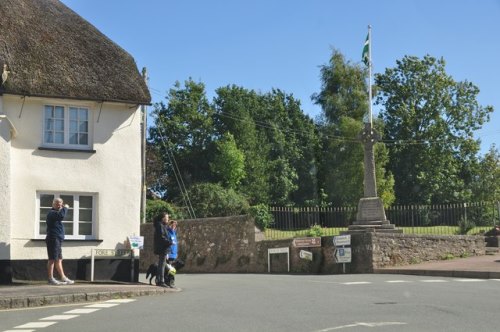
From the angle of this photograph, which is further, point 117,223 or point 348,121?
point 348,121

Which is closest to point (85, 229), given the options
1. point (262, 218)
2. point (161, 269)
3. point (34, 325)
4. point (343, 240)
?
point (161, 269)

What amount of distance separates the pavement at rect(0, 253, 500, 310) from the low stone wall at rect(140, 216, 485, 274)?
5.53 ft

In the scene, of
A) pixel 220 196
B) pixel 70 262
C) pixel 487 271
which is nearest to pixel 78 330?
pixel 70 262

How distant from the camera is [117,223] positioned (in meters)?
17.2

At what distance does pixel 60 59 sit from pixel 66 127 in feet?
5.89

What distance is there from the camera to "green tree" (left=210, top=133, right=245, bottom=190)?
4944 cm

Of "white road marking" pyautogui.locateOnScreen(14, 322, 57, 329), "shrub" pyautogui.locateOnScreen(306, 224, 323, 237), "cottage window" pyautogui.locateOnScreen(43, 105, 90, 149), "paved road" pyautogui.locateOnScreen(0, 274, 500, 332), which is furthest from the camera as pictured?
"shrub" pyautogui.locateOnScreen(306, 224, 323, 237)

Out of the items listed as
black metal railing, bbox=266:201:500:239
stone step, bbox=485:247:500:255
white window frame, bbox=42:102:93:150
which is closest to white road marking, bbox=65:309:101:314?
white window frame, bbox=42:102:93:150

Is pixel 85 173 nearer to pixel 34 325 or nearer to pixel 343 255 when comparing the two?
pixel 34 325

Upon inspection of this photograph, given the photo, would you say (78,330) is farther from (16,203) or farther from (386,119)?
(386,119)

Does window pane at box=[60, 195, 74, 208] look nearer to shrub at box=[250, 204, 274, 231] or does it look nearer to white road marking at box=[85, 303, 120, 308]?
white road marking at box=[85, 303, 120, 308]

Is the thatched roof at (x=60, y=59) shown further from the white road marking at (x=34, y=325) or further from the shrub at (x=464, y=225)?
the shrub at (x=464, y=225)

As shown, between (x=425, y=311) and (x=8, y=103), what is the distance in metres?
11.3

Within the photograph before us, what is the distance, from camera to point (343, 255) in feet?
71.1
